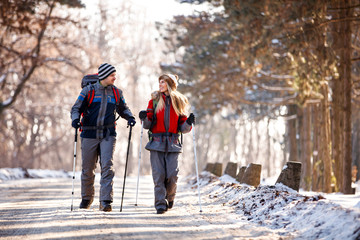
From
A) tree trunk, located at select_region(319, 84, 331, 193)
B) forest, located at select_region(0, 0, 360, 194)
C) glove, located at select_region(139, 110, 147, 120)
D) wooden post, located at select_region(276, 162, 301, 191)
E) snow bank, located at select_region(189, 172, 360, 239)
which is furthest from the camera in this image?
tree trunk, located at select_region(319, 84, 331, 193)

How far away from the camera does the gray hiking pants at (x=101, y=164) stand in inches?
320

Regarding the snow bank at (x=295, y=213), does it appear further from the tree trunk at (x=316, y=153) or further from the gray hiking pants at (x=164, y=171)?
the tree trunk at (x=316, y=153)

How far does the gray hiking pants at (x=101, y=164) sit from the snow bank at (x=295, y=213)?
205 centimetres

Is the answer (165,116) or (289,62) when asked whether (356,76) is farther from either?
(165,116)

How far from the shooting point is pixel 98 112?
8281 millimetres

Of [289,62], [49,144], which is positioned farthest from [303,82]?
[49,144]

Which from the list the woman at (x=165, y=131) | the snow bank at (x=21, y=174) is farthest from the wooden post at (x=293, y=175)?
the snow bank at (x=21, y=174)

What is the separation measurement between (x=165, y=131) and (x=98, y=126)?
1.05 metres

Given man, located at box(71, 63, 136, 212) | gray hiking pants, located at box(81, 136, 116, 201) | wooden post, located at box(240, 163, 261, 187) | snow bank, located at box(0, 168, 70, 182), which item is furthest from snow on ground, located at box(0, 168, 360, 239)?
snow bank, located at box(0, 168, 70, 182)

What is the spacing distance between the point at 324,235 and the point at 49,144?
1561 inches

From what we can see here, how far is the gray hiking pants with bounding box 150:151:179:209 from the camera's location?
8344mm

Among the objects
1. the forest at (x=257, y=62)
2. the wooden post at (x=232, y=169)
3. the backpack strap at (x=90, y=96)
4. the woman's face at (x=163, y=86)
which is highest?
the forest at (x=257, y=62)

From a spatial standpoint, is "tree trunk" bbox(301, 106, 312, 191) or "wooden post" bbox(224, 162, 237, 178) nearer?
"wooden post" bbox(224, 162, 237, 178)

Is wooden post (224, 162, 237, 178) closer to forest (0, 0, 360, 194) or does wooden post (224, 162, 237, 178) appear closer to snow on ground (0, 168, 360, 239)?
forest (0, 0, 360, 194)
